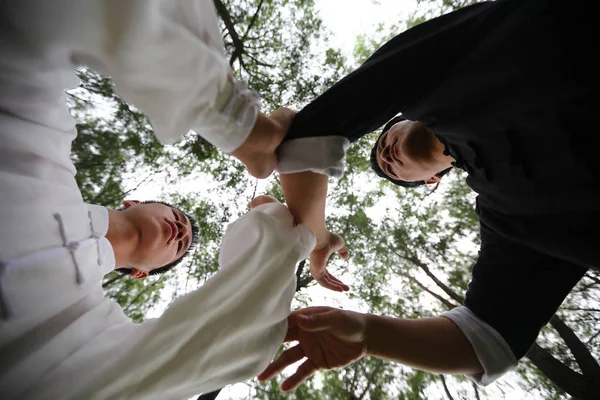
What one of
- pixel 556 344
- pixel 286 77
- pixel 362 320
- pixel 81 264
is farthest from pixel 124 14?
pixel 556 344

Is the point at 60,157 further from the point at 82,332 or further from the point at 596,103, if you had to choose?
the point at 596,103

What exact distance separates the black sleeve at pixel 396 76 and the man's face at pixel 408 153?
3.36 feet

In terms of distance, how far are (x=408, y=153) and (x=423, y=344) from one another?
145 cm

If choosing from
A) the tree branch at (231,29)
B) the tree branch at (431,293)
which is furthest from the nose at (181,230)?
the tree branch at (431,293)

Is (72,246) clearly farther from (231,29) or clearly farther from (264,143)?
(231,29)

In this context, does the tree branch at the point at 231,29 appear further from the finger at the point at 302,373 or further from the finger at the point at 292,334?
the finger at the point at 302,373

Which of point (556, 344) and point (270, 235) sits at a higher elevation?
point (270, 235)

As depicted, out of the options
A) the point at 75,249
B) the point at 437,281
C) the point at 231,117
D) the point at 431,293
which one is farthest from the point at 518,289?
the point at 431,293

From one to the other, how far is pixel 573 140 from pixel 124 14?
4.86 feet

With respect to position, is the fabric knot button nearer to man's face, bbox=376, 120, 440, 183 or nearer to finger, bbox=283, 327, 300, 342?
finger, bbox=283, 327, 300, 342

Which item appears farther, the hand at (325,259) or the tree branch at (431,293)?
the tree branch at (431,293)

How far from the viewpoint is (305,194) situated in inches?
41.8

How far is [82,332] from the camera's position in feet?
3.35

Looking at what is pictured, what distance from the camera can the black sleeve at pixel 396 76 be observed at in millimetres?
950
